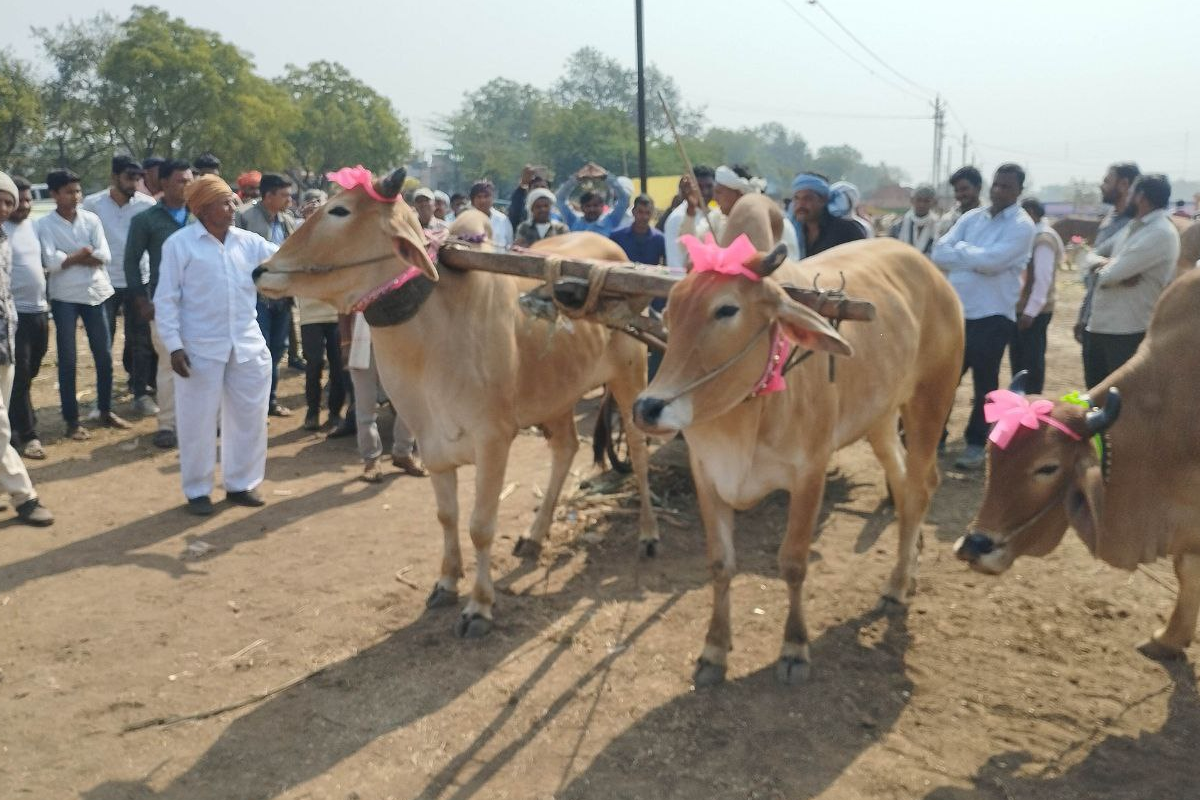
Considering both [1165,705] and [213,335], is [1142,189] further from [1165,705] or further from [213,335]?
[213,335]

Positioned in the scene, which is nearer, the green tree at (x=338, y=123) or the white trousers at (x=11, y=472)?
the white trousers at (x=11, y=472)

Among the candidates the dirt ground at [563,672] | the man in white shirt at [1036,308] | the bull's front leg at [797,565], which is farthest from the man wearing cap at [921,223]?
the bull's front leg at [797,565]

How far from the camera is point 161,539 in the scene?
5969 mm

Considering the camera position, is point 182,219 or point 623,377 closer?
point 623,377

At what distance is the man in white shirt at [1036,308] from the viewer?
298 inches

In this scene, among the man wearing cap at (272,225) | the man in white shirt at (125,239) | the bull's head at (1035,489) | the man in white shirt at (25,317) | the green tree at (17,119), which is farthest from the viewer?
the green tree at (17,119)

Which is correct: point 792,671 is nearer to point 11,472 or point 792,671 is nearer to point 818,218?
point 818,218

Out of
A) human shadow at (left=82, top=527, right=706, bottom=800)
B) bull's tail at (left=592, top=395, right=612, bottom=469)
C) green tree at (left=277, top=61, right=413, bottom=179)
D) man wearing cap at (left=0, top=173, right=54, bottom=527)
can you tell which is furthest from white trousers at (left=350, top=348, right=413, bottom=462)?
green tree at (left=277, top=61, right=413, bottom=179)

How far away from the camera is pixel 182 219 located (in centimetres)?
789

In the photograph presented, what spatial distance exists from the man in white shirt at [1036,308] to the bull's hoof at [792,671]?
4.27m

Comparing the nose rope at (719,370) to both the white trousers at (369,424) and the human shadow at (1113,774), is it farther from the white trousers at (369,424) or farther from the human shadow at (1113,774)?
the white trousers at (369,424)

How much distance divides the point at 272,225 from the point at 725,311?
6456 mm

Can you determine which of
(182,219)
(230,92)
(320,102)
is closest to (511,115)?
(320,102)

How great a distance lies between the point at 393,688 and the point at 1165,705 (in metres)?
3.17
